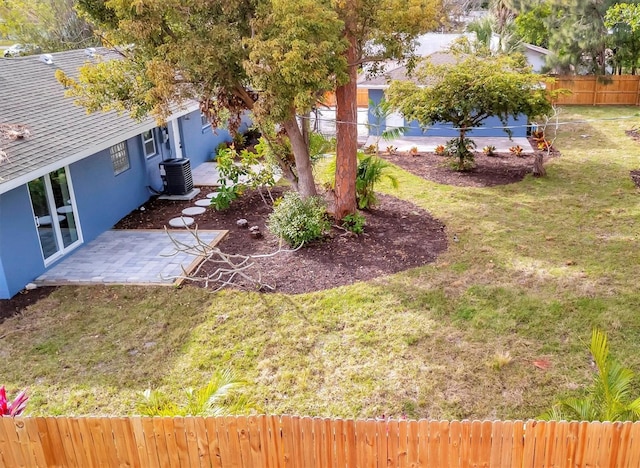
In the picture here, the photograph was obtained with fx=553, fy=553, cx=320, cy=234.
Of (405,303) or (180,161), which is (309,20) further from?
(180,161)

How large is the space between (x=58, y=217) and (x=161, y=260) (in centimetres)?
229

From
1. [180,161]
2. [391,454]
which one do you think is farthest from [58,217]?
[391,454]

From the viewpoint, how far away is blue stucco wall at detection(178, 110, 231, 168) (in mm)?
17062

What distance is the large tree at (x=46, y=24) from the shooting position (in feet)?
95.3

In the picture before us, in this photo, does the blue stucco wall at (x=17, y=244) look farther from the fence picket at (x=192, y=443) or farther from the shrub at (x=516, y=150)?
the shrub at (x=516, y=150)

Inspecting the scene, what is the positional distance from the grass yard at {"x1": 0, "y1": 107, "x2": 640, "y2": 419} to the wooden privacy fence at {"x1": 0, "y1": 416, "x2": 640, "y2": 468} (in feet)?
5.74

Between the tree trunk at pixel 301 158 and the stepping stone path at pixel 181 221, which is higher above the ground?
the tree trunk at pixel 301 158

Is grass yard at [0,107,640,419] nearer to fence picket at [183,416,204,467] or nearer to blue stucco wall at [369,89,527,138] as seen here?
fence picket at [183,416,204,467]

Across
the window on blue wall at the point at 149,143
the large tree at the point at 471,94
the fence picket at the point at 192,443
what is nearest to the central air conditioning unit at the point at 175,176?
the window on blue wall at the point at 149,143

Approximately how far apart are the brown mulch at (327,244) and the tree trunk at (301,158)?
1.06m

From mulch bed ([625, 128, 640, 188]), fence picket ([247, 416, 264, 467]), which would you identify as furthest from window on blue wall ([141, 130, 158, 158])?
mulch bed ([625, 128, 640, 188])

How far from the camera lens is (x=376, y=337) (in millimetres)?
7777

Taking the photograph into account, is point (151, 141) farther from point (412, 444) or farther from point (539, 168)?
point (412, 444)

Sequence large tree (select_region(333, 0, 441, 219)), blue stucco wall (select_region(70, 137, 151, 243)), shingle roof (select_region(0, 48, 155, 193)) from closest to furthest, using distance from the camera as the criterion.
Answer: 1. shingle roof (select_region(0, 48, 155, 193))
2. large tree (select_region(333, 0, 441, 219))
3. blue stucco wall (select_region(70, 137, 151, 243))
